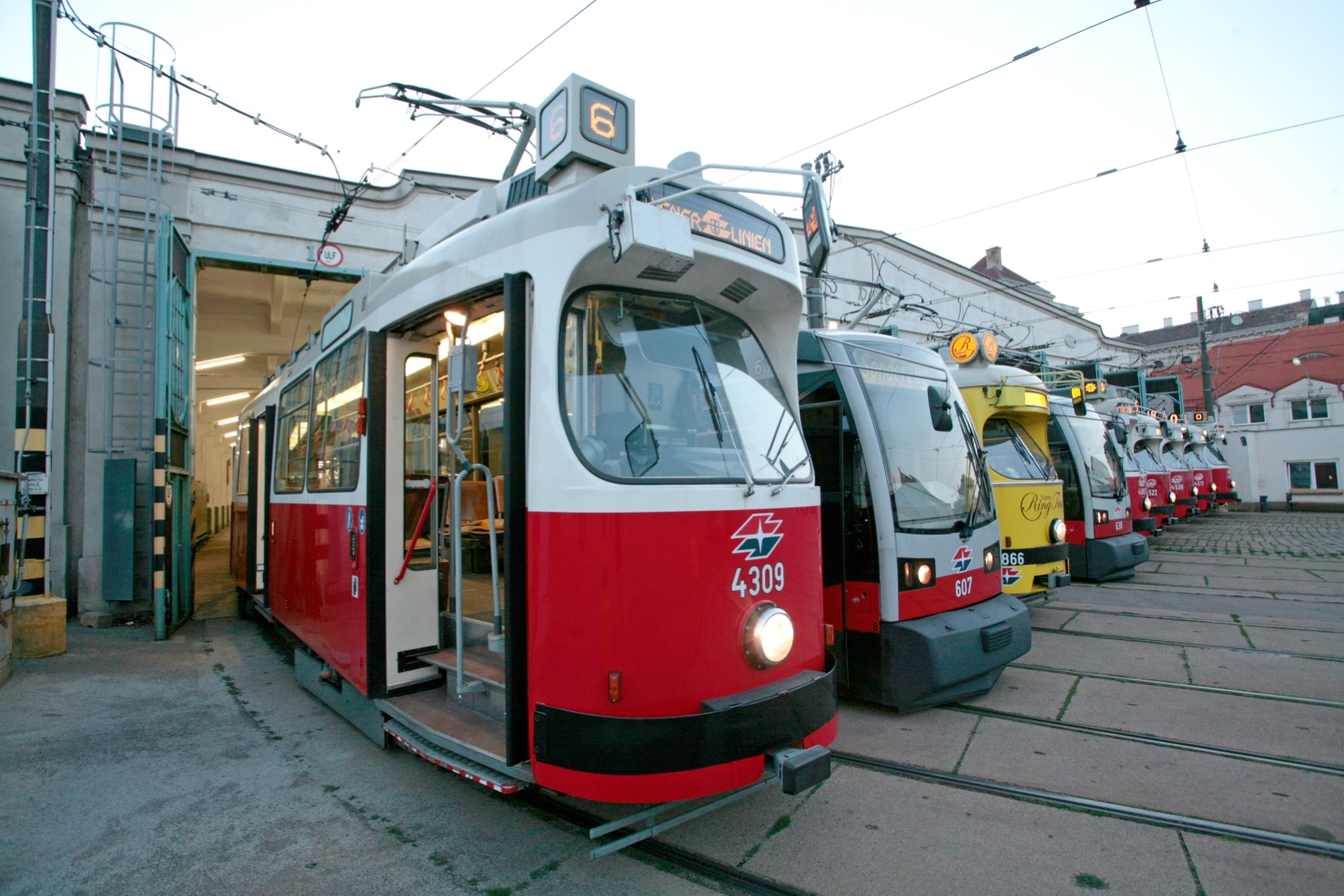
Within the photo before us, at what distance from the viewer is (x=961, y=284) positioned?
2103cm

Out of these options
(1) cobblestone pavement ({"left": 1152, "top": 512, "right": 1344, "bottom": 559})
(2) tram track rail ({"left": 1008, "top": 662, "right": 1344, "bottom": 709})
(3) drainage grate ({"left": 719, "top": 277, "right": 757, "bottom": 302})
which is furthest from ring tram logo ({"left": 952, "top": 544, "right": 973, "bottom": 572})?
(1) cobblestone pavement ({"left": 1152, "top": 512, "right": 1344, "bottom": 559})

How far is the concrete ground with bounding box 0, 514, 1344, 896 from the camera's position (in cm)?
311

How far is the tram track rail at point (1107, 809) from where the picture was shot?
3273 millimetres

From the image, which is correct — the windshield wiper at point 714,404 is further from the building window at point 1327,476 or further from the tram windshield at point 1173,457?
the building window at point 1327,476

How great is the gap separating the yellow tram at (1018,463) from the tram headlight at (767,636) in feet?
16.8

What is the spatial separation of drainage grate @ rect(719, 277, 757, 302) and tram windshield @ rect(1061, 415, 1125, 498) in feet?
Result: 28.0

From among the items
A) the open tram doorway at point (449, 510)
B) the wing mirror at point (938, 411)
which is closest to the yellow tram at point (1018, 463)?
the wing mirror at point (938, 411)

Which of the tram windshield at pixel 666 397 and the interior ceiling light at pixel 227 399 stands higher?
the interior ceiling light at pixel 227 399

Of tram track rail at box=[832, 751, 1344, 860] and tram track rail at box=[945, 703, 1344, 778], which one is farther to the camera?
tram track rail at box=[945, 703, 1344, 778]

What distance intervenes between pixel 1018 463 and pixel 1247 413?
38.2m

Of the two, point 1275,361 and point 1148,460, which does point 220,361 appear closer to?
point 1148,460

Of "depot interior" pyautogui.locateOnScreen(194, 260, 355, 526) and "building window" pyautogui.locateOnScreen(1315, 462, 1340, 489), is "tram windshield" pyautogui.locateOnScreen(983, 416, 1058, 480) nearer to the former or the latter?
"depot interior" pyautogui.locateOnScreen(194, 260, 355, 526)

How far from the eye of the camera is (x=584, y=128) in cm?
344

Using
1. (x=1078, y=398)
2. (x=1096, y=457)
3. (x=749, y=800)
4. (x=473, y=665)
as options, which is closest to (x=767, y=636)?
(x=749, y=800)
